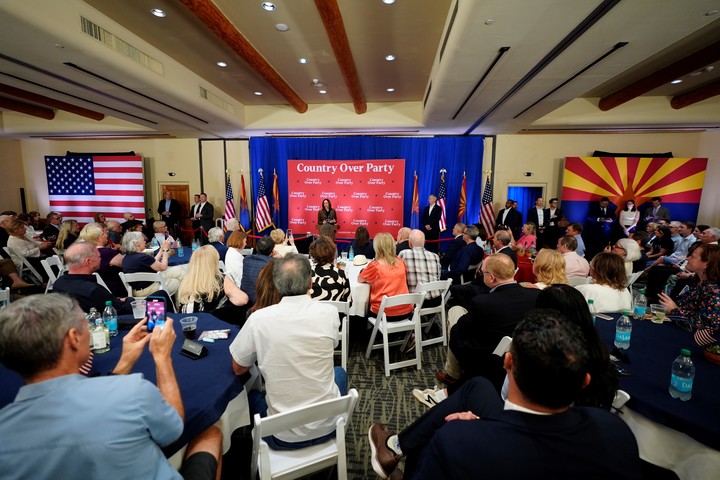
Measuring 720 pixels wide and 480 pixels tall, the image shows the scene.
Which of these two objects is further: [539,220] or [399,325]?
[539,220]

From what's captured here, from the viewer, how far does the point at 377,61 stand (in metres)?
5.79

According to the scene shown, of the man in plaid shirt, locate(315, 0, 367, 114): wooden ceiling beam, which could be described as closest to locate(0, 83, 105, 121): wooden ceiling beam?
locate(315, 0, 367, 114): wooden ceiling beam

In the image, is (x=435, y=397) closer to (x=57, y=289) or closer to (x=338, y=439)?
(x=338, y=439)

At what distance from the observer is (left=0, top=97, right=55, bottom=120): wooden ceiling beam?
7.71 meters

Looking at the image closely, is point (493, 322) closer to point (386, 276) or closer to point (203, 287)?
point (386, 276)

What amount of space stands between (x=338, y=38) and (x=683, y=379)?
4647mm

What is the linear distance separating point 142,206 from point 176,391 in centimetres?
1023

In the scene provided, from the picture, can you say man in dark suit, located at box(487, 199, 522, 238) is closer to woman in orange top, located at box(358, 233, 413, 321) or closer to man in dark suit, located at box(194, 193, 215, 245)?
woman in orange top, located at box(358, 233, 413, 321)

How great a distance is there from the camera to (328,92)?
7.56m

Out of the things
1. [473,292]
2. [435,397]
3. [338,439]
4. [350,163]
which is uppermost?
[350,163]

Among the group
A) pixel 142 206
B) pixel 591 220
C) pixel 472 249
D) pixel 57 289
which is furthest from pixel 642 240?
pixel 142 206

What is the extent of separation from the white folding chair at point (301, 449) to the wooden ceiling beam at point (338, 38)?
12.6 ft

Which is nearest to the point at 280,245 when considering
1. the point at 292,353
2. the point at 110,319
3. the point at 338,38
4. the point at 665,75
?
the point at 110,319

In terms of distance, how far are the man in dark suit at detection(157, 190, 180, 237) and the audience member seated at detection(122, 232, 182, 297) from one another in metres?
6.10
